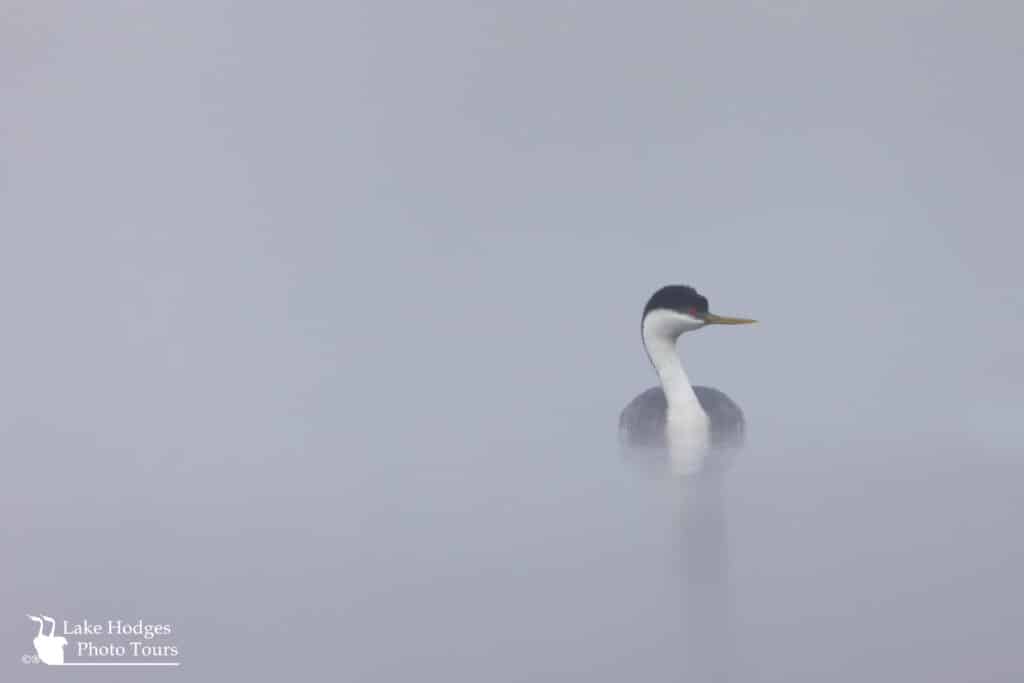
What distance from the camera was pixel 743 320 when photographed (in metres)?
5.41

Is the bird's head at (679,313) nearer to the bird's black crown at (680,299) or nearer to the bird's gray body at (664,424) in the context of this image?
the bird's black crown at (680,299)

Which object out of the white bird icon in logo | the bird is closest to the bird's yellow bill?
the bird

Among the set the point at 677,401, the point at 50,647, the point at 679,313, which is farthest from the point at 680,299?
the point at 50,647

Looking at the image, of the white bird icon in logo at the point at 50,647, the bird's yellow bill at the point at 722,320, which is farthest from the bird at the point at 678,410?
the white bird icon in logo at the point at 50,647

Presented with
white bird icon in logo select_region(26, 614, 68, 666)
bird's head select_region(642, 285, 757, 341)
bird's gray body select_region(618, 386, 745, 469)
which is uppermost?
bird's head select_region(642, 285, 757, 341)

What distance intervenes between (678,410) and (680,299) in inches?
16.4

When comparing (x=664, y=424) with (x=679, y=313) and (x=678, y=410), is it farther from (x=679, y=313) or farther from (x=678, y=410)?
(x=679, y=313)

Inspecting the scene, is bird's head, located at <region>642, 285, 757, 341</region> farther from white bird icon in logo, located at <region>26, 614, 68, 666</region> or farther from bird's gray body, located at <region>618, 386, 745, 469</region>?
white bird icon in logo, located at <region>26, 614, 68, 666</region>

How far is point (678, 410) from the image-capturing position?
541cm

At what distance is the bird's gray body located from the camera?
539 cm

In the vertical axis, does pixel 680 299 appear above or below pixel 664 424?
above

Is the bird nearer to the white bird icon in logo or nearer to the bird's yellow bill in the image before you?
the bird's yellow bill

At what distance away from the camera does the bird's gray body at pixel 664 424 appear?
5387 millimetres

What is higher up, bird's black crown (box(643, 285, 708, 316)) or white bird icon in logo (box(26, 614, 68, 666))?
bird's black crown (box(643, 285, 708, 316))
